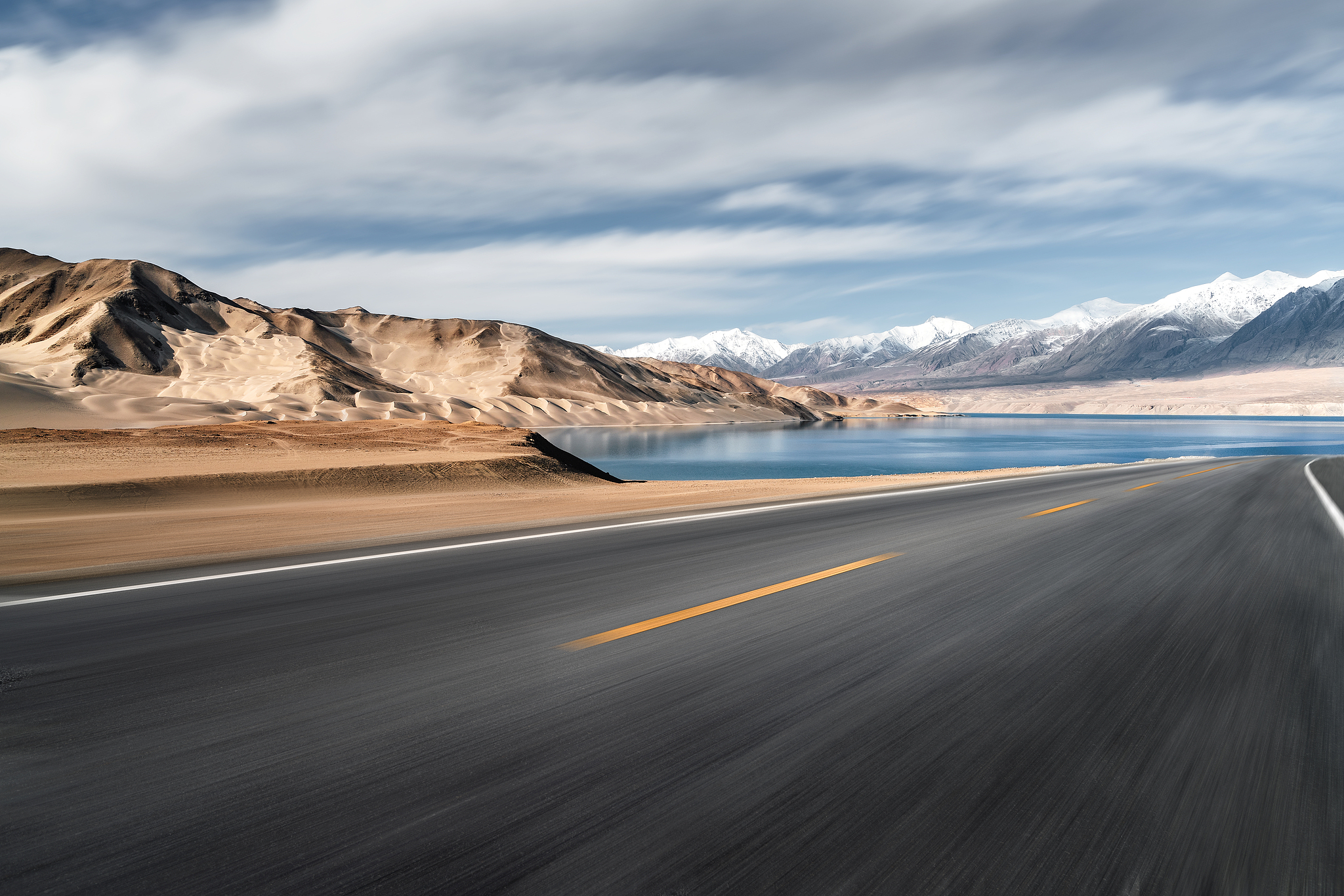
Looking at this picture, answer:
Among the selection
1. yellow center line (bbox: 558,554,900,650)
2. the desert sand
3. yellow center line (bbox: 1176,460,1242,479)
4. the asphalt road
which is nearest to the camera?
the asphalt road

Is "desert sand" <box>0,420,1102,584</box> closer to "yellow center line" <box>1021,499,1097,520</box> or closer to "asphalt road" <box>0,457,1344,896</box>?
"asphalt road" <box>0,457,1344,896</box>

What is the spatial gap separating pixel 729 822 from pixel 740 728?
805mm

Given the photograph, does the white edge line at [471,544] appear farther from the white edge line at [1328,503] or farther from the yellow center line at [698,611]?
the yellow center line at [698,611]

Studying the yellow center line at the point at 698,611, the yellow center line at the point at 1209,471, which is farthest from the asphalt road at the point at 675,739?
the yellow center line at the point at 1209,471

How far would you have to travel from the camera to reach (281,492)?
72.3 ft

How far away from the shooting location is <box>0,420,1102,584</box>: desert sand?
10586 millimetres

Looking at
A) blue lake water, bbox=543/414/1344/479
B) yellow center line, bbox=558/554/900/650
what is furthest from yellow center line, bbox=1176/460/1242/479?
yellow center line, bbox=558/554/900/650

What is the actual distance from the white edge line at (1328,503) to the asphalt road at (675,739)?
7.34 meters

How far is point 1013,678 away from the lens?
4.31 metres

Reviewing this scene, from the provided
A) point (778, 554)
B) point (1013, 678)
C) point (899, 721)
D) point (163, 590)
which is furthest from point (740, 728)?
point (163, 590)

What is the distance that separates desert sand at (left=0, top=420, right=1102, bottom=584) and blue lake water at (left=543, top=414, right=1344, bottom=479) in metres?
19.1

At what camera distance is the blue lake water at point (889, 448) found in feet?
190

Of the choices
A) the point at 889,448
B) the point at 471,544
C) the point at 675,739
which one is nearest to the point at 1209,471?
the point at 471,544

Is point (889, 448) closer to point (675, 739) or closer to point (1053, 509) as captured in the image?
point (1053, 509)
